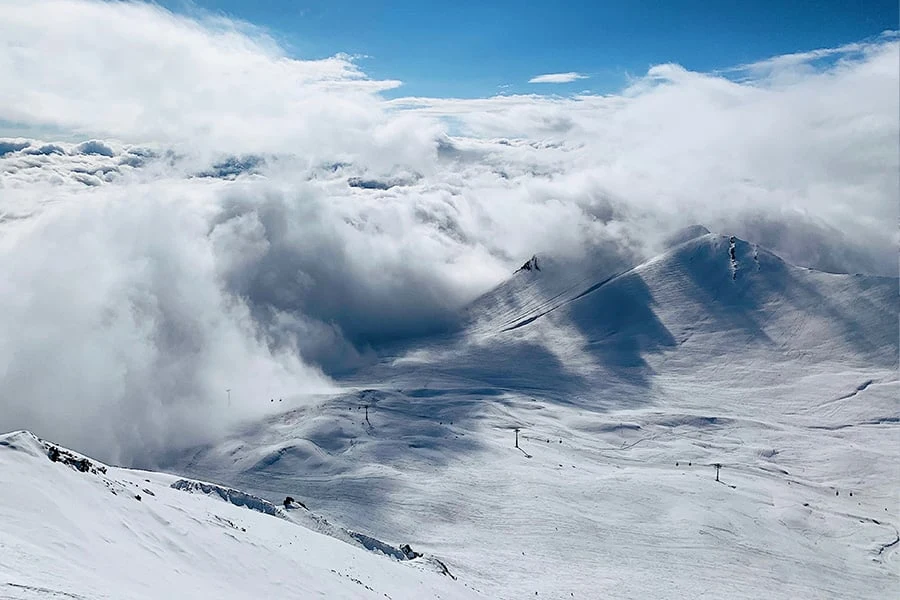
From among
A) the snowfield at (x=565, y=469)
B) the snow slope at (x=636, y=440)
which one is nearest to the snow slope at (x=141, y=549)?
the snowfield at (x=565, y=469)

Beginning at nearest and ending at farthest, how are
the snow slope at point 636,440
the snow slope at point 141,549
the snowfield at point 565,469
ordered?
the snow slope at point 141,549 → the snowfield at point 565,469 → the snow slope at point 636,440

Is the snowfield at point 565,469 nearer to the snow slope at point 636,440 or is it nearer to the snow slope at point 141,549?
the snow slope at point 141,549

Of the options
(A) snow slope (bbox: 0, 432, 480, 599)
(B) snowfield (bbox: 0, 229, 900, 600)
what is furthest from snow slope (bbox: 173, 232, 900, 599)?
(A) snow slope (bbox: 0, 432, 480, 599)

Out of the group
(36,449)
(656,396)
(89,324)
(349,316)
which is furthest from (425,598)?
(349,316)

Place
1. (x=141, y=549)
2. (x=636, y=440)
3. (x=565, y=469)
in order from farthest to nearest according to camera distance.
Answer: (x=636, y=440), (x=565, y=469), (x=141, y=549)

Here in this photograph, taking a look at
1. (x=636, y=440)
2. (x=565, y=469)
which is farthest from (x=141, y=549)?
(x=636, y=440)

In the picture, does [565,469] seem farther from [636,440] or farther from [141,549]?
[141,549]
